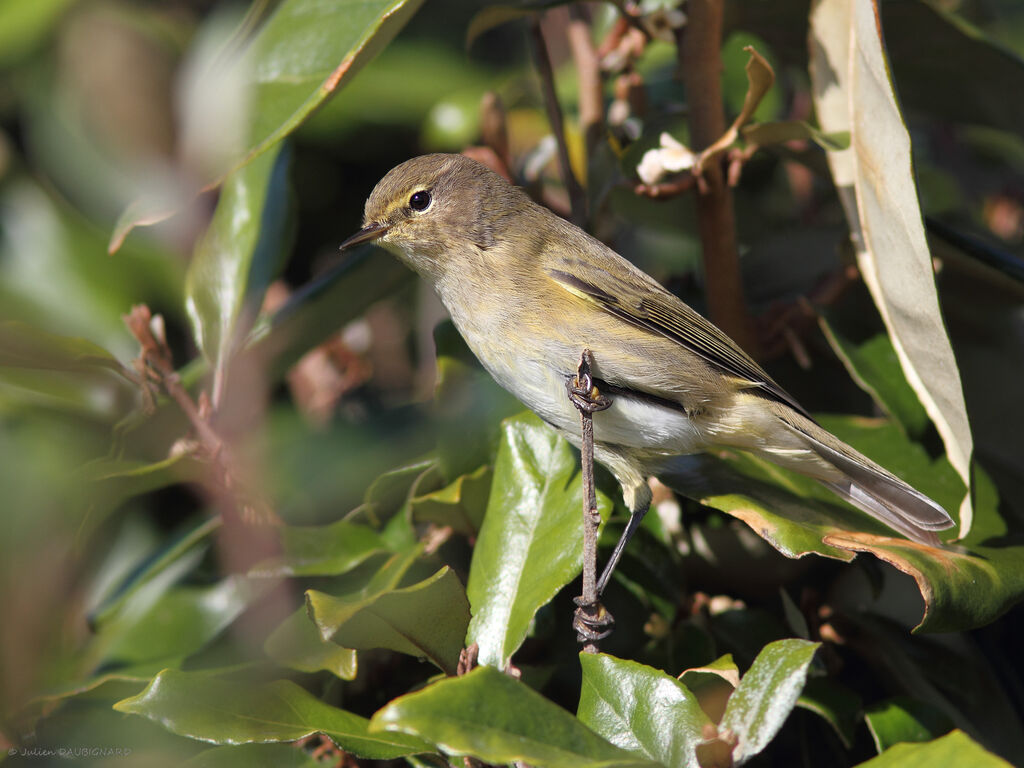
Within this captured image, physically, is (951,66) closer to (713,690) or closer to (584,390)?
(584,390)

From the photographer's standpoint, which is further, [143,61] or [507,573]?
[143,61]

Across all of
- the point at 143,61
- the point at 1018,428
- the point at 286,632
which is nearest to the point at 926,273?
the point at 1018,428

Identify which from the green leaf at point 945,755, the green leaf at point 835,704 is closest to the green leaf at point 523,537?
the green leaf at point 835,704

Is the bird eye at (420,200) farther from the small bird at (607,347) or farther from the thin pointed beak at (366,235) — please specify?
the thin pointed beak at (366,235)

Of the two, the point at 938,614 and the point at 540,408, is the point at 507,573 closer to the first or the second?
the point at 540,408

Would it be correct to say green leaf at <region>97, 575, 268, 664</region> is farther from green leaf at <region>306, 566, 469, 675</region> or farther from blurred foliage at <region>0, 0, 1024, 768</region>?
green leaf at <region>306, 566, 469, 675</region>

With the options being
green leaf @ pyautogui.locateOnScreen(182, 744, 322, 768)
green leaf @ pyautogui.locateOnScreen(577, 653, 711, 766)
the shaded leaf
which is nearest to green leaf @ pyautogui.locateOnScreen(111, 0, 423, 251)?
green leaf @ pyautogui.locateOnScreen(182, 744, 322, 768)
